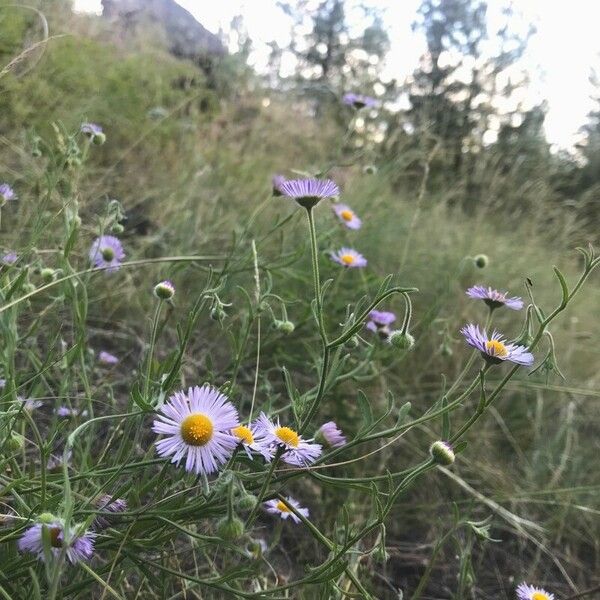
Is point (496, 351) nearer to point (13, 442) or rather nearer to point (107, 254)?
point (13, 442)

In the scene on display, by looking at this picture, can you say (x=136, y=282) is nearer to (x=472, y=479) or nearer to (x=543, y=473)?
(x=472, y=479)

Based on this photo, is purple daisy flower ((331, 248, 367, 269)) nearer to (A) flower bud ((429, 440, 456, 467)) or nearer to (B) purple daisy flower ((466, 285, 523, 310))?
(B) purple daisy flower ((466, 285, 523, 310))

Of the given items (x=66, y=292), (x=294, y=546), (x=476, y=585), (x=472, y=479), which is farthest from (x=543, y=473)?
(x=66, y=292)

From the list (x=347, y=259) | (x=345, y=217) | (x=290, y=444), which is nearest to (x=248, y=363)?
(x=347, y=259)

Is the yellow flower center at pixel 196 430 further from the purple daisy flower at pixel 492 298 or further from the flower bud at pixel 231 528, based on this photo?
the purple daisy flower at pixel 492 298

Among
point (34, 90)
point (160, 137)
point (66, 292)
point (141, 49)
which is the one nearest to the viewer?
point (66, 292)

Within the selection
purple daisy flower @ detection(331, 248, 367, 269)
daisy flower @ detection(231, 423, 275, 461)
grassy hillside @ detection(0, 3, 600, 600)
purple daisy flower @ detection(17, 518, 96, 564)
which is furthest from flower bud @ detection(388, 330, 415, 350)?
purple daisy flower @ detection(331, 248, 367, 269)
